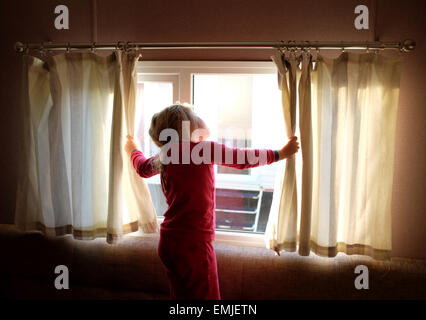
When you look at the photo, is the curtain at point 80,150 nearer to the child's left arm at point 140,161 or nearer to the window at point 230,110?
the child's left arm at point 140,161

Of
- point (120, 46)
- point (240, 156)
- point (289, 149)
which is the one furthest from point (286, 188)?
point (120, 46)

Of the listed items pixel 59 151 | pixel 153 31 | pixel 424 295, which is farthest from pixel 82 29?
pixel 424 295

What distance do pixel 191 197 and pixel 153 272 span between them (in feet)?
1.79

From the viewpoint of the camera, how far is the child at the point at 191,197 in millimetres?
1341

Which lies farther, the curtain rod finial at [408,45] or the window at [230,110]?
the window at [230,110]

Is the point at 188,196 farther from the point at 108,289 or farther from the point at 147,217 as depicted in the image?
the point at 108,289

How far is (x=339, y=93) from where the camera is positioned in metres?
1.46

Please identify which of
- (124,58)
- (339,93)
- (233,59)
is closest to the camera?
(339,93)

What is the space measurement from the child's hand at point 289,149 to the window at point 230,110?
28cm

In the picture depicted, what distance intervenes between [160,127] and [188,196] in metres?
0.31

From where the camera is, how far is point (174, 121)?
1350mm

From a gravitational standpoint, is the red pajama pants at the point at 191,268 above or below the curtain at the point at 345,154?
below

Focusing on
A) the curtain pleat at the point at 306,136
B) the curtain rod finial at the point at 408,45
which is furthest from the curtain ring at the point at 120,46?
the curtain rod finial at the point at 408,45

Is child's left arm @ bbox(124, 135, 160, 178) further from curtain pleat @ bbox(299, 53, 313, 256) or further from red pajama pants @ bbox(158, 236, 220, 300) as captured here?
curtain pleat @ bbox(299, 53, 313, 256)
